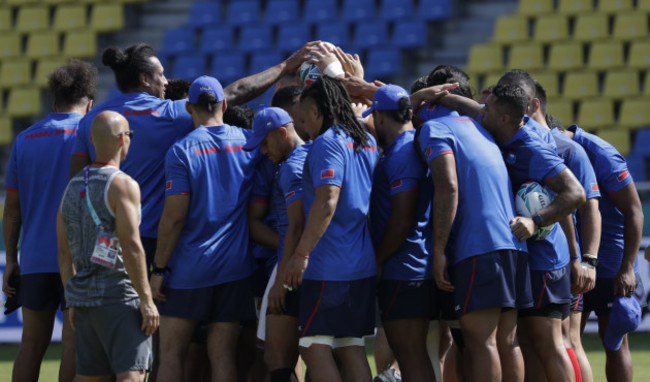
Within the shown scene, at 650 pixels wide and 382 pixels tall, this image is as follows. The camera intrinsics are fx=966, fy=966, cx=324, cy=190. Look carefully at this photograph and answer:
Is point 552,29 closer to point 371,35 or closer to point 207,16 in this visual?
point 371,35

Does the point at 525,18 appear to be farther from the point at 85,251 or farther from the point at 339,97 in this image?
the point at 85,251

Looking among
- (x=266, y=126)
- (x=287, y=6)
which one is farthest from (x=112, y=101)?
(x=287, y=6)

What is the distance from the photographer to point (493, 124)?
5.46 meters

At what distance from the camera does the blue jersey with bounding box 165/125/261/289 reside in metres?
5.49

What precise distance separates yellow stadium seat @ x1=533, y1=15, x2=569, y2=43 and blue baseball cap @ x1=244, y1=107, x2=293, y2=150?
35.4ft

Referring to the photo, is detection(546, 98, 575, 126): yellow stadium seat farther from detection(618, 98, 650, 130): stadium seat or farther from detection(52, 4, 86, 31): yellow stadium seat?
detection(52, 4, 86, 31): yellow stadium seat

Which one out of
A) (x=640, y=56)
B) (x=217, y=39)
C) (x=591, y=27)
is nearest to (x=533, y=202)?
(x=640, y=56)

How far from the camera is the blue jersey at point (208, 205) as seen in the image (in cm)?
549

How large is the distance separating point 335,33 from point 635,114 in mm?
5124

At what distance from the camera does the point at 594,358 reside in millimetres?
8594

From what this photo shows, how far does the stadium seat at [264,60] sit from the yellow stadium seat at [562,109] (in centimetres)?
464

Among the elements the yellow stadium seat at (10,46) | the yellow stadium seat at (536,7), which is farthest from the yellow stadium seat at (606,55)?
the yellow stadium seat at (10,46)

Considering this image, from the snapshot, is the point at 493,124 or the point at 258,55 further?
the point at 258,55

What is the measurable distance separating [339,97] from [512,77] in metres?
1.13
